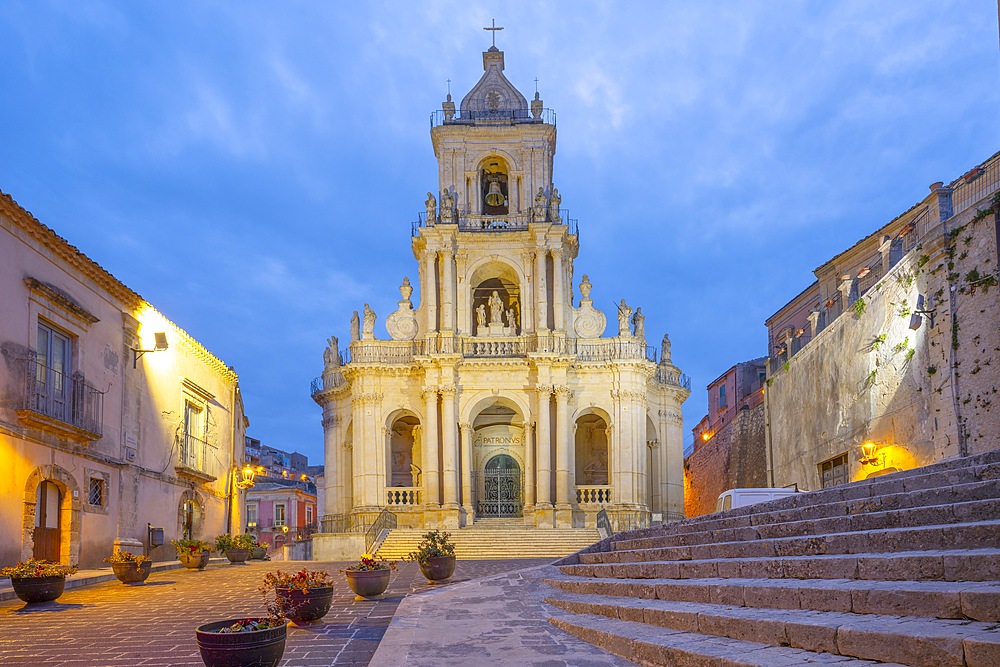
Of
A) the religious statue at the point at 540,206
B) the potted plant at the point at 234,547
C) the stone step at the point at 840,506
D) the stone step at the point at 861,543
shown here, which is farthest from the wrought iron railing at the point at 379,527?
the stone step at the point at 861,543

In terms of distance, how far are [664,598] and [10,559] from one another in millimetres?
13020

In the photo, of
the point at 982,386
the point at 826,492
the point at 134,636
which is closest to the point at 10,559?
the point at 134,636

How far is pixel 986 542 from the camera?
6.27 meters

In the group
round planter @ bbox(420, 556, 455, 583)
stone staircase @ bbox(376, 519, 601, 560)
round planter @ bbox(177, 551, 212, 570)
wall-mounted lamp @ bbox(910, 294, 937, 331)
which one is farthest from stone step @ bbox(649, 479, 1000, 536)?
stone staircase @ bbox(376, 519, 601, 560)

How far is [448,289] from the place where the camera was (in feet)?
118

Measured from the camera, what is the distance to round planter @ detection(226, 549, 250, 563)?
1057 inches

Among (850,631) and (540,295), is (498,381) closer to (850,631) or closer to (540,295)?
(540,295)

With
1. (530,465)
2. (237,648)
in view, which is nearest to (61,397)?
(237,648)

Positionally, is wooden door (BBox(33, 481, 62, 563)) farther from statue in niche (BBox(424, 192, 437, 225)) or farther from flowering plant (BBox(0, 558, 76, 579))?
statue in niche (BBox(424, 192, 437, 225))

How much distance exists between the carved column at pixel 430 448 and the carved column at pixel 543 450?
3.95 meters

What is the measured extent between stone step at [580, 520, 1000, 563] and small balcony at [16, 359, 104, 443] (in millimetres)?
12771

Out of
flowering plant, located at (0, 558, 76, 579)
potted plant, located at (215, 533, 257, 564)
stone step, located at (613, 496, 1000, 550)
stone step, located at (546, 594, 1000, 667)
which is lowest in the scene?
potted plant, located at (215, 533, 257, 564)

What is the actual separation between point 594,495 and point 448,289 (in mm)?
10046

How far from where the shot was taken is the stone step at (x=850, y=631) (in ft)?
15.8
